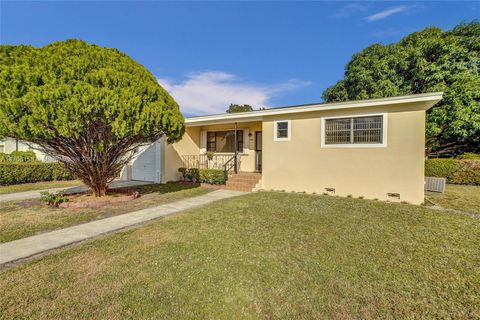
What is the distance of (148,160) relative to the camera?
40.7 ft

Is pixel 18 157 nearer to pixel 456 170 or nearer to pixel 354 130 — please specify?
pixel 354 130

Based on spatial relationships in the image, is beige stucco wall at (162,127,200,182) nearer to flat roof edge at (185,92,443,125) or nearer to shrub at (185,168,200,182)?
shrub at (185,168,200,182)

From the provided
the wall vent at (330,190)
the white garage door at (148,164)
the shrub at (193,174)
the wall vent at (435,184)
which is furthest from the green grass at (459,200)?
the white garage door at (148,164)

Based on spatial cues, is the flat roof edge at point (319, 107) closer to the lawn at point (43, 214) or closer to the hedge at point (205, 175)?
the hedge at point (205, 175)

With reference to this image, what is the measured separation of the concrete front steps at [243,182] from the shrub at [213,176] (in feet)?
1.25

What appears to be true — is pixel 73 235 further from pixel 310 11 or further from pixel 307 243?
pixel 310 11

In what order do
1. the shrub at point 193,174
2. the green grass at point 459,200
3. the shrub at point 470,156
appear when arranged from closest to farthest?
the green grass at point 459,200
the shrub at point 193,174
the shrub at point 470,156

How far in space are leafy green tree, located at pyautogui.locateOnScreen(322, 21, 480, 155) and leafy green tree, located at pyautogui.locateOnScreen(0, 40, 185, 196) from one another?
14303mm

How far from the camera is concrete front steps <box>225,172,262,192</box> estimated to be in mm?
9562

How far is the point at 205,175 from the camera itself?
10688 millimetres

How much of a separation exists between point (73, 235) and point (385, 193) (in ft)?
A: 28.7

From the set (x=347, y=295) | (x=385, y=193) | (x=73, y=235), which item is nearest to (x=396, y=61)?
(x=385, y=193)

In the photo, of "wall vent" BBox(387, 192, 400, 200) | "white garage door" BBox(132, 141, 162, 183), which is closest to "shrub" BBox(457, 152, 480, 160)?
Answer: "wall vent" BBox(387, 192, 400, 200)

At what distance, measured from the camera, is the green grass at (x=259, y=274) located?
2.34 meters
